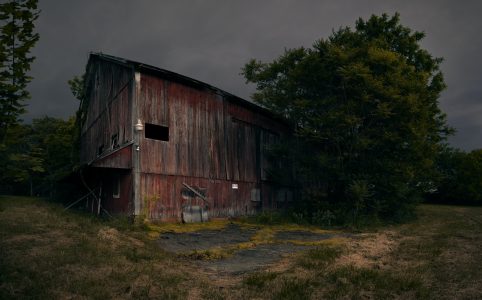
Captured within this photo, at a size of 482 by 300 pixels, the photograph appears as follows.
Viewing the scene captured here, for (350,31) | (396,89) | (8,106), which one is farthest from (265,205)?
(8,106)

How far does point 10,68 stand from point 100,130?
638 cm

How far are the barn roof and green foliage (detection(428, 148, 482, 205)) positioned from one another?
2300 cm

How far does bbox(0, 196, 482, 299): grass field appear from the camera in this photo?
6.96 m

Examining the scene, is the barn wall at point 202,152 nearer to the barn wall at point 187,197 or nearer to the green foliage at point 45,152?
the barn wall at point 187,197

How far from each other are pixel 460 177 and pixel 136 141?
116 ft

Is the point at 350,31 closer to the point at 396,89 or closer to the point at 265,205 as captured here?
the point at 396,89

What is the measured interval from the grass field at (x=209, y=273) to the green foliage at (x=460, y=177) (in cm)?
3100

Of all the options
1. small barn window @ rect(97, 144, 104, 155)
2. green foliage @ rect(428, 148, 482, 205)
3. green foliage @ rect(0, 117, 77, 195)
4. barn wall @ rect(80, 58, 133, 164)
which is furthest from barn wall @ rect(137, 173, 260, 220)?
green foliage @ rect(428, 148, 482, 205)

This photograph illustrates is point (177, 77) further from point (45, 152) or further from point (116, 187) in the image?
point (45, 152)

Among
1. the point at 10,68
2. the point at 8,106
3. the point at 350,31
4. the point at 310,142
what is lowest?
the point at 310,142

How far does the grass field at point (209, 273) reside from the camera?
696 centimetres

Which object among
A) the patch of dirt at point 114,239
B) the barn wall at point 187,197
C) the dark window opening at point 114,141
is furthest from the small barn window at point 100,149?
the patch of dirt at point 114,239

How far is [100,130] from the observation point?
25688 mm

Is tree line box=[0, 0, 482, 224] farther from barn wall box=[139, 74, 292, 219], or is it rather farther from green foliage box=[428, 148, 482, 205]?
green foliage box=[428, 148, 482, 205]
